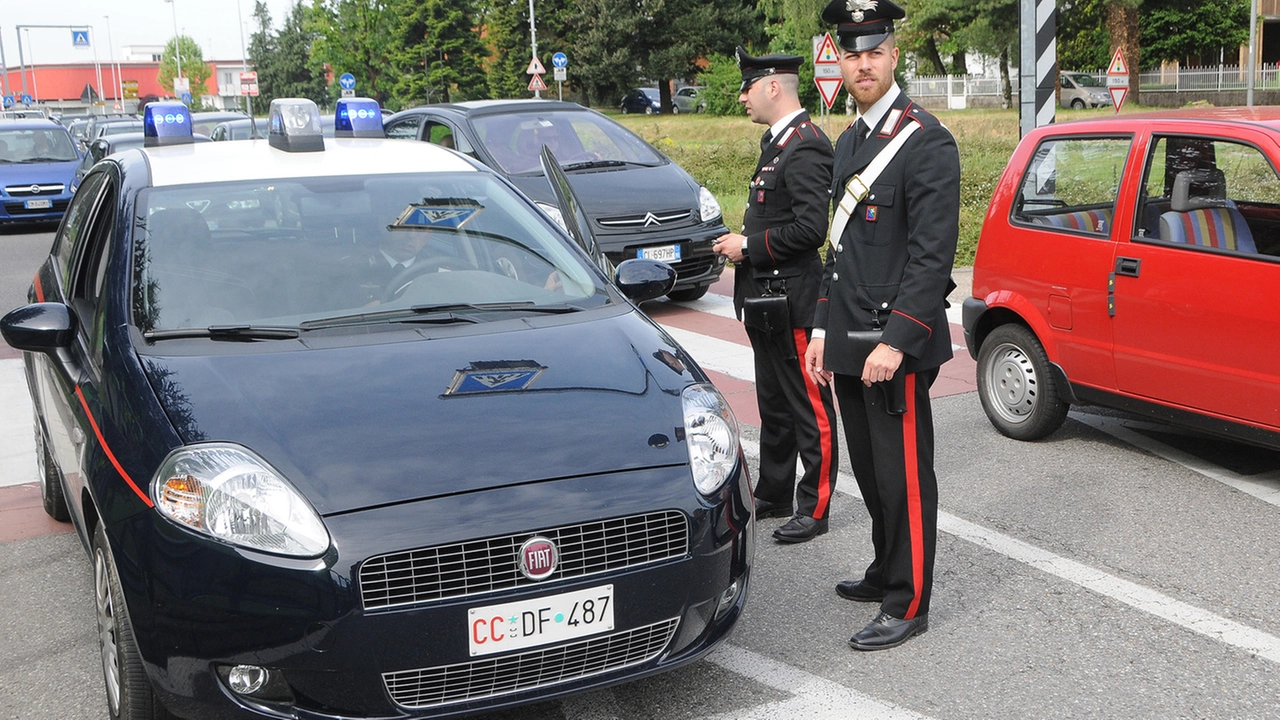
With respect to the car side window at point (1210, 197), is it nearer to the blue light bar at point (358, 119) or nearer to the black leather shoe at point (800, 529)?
the black leather shoe at point (800, 529)

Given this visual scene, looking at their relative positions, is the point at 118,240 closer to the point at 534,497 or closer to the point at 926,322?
the point at 534,497

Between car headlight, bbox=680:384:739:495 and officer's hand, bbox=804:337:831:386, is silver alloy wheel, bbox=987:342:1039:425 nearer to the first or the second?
officer's hand, bbox=804:337:831:386

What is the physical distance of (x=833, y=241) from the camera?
13.3 feet

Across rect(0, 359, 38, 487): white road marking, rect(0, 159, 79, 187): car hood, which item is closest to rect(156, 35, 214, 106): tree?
rect(0, 159, 79, 187): car hood

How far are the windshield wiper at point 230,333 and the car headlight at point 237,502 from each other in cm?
67

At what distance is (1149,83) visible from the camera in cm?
5212

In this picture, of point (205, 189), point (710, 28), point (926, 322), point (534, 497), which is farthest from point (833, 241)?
point (710, 28)

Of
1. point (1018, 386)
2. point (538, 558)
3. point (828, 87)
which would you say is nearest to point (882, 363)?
point (538, 558)

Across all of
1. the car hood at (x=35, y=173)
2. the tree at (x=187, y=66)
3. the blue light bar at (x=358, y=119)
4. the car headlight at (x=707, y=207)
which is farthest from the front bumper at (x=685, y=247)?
the tree at (x=187, y=66)

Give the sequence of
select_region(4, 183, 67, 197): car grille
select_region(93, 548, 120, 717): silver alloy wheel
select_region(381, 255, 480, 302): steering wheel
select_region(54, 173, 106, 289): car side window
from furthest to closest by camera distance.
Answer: select_region(4, 183, 67, 197): car grille < select_region(54, 173, 106, 289): car side window < select_region(381, 255, 480, 302): steering wheel < select_region(93, 548, 120, 717): silver alloy wheel

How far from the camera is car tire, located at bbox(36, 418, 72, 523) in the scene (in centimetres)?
527

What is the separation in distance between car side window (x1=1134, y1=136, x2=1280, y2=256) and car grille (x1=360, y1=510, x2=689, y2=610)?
3.36m

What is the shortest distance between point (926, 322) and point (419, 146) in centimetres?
228

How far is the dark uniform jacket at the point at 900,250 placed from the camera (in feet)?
12.2
